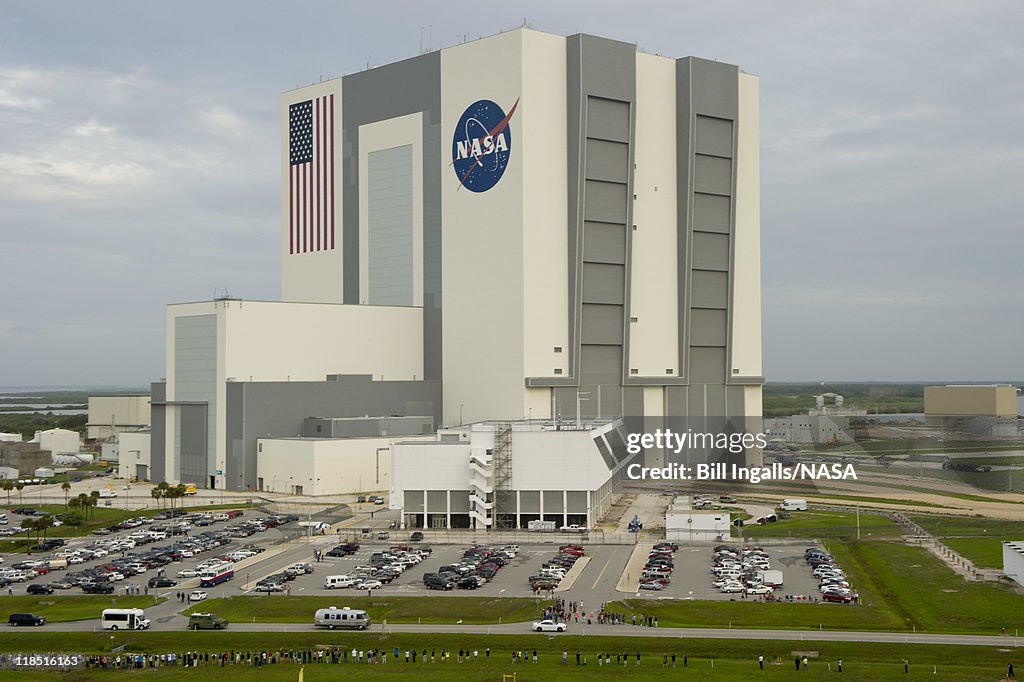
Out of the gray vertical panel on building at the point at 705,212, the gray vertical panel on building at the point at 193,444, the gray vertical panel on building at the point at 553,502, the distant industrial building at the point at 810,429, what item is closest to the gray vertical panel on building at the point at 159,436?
the gray vertical panel on building at the point at 193,444

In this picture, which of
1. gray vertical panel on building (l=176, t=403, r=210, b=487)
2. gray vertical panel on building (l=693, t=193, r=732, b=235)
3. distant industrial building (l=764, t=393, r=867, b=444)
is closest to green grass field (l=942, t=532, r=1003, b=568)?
gray vertical panel on building (l=693, t=193, r=732, b=235)

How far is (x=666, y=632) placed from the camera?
52.8 meters

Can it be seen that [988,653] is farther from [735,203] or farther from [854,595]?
[735,203]

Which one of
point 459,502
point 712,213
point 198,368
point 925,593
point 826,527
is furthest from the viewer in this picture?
point 712,213

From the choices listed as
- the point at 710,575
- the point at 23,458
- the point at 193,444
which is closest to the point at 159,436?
the point at 193,444

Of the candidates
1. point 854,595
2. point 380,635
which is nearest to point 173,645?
point 380,635

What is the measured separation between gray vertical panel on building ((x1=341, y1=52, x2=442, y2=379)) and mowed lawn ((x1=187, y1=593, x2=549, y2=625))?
5896cm

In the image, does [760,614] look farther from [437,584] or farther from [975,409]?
[975,409]

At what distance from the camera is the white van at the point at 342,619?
54.3 metres

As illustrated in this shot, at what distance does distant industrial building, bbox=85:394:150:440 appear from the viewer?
6668 inches

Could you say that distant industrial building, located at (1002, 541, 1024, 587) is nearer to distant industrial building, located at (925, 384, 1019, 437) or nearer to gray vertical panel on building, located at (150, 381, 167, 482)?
distant industrial building, located at (925, 384, 1019, 437)

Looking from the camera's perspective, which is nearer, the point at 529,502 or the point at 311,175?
the point at 529,502

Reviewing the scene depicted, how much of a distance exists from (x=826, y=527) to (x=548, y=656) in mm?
38786

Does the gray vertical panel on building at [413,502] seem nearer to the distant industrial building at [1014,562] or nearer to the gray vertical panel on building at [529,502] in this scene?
the gray vertical panel on building at [529,502]
